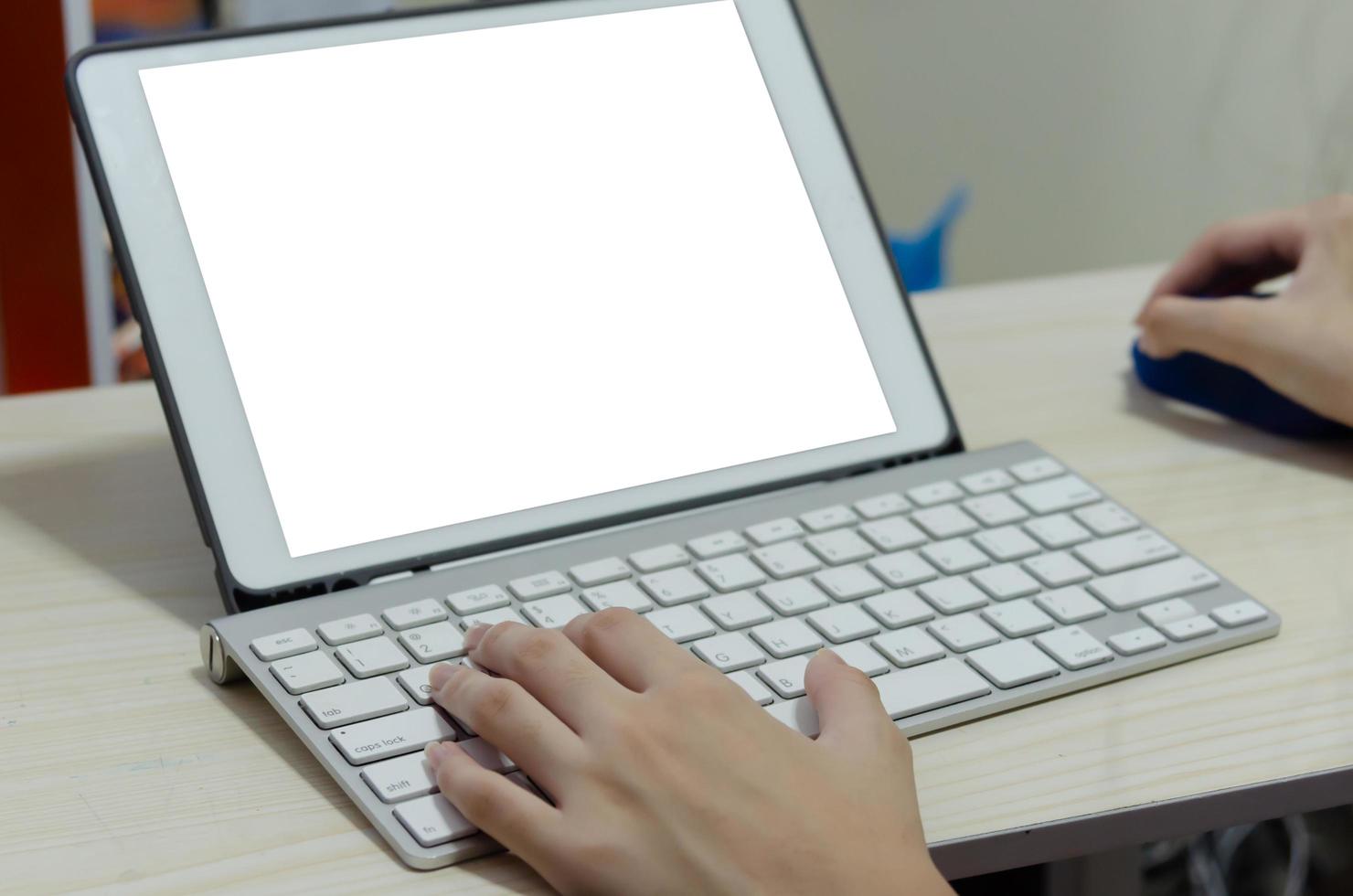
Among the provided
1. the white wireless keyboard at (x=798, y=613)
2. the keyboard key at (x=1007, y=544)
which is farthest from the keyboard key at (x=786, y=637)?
the keyboard key at (x=1007, y=544)

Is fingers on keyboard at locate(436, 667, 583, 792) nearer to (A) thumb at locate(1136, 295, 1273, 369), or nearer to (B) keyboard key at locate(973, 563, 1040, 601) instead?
(B) keyboard key at locate(973, 563, 1040, 601)

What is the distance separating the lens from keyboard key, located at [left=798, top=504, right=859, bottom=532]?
1.73ft

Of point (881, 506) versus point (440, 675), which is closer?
point (440, 675)

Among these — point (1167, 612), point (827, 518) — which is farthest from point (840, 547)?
point (1167, 612)

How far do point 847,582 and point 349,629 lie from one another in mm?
184

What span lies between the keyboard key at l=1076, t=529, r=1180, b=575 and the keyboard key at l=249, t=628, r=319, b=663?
302 mm

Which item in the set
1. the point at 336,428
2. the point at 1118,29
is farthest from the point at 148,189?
the point at 1118,29

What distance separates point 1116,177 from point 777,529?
105 cm

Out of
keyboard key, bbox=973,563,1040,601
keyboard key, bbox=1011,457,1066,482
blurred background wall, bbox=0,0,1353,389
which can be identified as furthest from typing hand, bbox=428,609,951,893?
blurred background wall, bbox=0,0,1353,389

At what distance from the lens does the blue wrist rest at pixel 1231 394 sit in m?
0.67

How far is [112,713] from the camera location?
17.0 inches

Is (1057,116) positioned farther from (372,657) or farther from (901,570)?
(372,657)

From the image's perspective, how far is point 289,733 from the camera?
1.38 ft

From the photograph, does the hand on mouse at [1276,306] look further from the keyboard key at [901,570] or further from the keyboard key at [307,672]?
the keyboard key at [307,672]
